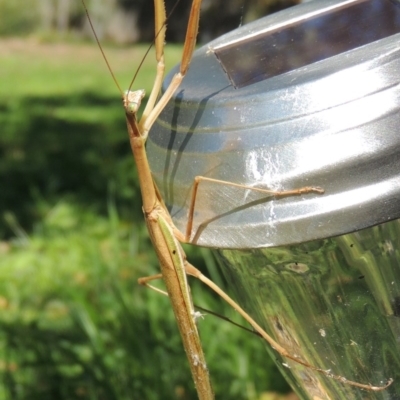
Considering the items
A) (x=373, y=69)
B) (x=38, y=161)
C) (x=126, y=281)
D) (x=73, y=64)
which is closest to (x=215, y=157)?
(x=373, y=69)

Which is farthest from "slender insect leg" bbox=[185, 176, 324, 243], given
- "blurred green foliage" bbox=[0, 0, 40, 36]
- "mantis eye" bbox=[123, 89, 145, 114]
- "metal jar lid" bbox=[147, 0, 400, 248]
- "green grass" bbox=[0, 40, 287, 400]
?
"blurred green foliage" bbox=[0, 0, 40, 36]

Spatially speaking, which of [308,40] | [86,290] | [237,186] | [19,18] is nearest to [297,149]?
[237,186]

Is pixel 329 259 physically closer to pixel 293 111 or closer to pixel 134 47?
pixel 293 111

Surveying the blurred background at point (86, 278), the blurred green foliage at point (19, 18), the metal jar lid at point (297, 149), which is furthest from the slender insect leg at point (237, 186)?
the blurred green foliage at point (19, 18)

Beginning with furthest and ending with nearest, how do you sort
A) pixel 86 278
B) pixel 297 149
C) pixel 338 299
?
1. pixel 86 278
2. pixel 338 299
3. pixel 297 149

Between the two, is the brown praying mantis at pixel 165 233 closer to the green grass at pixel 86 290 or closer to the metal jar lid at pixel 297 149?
the metal jar lid at pixel 297 149

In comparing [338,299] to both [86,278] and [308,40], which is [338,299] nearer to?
Answer: [308,40]

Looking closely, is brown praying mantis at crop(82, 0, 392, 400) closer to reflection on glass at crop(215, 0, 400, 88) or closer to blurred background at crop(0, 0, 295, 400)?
reflection on glass at crop(215, 0, 400, 88)
